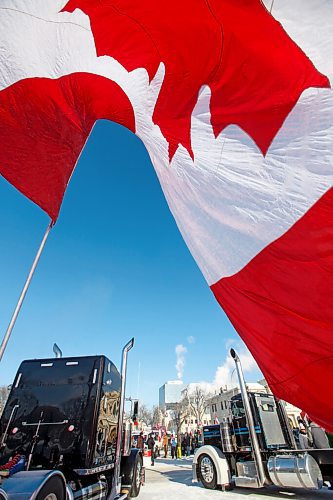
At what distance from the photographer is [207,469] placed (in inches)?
363

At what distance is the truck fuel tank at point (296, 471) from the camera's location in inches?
283

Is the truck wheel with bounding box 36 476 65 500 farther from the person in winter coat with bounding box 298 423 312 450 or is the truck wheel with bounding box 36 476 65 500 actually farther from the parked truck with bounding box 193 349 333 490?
the person in winter coat with bounding box 298 423 312 450

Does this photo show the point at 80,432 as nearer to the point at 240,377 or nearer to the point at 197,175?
the point at 240,377

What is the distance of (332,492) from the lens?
8516 mm

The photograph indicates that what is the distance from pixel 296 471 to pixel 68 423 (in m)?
5.34

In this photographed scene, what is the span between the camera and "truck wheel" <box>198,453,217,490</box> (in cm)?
899

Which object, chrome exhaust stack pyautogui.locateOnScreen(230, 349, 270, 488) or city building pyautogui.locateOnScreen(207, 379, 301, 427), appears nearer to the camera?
chrome exhaust stack pyautogui.locateOnScreen(230, 349, 270, 488)

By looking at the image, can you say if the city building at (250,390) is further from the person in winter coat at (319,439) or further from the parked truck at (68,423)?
the parked truck at (68,423)

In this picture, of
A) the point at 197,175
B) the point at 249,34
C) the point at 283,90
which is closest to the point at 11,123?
the point at 197,175

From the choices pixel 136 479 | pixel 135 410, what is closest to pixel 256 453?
pixel 136 479

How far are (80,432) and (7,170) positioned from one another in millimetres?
4243

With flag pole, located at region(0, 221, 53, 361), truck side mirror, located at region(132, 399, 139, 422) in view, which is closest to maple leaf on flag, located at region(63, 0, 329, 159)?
flag pole, located at region(0, 221, 53, 361)

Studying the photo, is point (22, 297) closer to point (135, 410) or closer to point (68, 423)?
point (68, 423)

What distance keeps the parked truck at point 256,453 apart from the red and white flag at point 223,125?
5982mm
